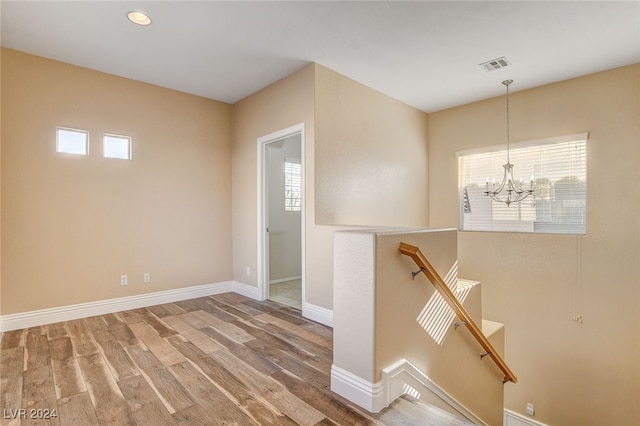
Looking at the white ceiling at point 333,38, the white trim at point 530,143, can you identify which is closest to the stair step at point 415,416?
the white ceiling at point 333,38

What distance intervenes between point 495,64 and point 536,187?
1.90 metres

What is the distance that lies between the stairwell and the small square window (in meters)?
3.28

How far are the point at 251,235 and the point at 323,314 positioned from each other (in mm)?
1694

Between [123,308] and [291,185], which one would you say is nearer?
[123,308]

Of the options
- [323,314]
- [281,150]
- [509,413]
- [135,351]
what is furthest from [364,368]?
[281,150]

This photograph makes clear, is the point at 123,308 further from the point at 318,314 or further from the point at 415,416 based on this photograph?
the point at 415,416

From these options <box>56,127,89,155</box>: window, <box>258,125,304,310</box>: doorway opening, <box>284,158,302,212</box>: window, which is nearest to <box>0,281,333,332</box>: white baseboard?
<box>258,125,304,310</box>: doorway opening

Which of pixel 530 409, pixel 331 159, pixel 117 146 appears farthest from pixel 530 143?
pixel 117 146

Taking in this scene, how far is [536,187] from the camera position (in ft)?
14.4

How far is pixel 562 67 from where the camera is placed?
3686mm

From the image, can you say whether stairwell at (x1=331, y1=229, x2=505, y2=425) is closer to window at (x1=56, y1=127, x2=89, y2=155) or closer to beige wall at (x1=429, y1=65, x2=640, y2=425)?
beige wall at (x1=429, y1=65, x2=640, y2=425)

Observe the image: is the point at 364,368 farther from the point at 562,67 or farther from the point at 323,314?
the point at 562,67

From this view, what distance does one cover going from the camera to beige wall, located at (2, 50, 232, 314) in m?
3.21

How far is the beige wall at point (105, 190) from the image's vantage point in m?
3.21
